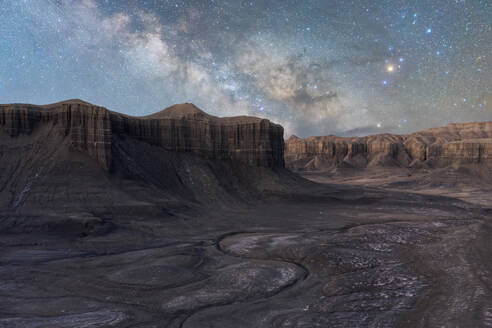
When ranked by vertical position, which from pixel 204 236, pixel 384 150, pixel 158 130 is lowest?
pixel 204 236

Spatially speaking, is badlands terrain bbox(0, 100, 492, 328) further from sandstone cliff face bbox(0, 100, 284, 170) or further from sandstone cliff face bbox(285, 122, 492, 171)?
sandstone cliff face bbox(285, 122, 492, 171)

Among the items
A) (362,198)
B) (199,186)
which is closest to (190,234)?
(199,186)

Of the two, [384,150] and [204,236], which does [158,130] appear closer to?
[204,236]

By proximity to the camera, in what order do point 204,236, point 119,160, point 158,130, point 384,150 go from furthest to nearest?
point 384,150
point 158,130
point 119,160
point 204,236

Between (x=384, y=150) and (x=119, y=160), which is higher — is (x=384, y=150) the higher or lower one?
the higher one

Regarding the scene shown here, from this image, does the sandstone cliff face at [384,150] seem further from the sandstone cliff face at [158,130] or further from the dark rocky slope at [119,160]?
Answer: the dark rocky slope at [119,160]

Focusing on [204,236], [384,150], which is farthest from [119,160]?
[384,150]

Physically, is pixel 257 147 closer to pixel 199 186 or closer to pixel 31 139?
pixel 199 186
